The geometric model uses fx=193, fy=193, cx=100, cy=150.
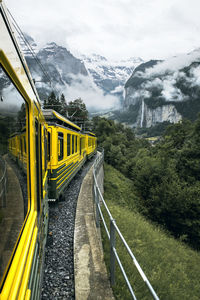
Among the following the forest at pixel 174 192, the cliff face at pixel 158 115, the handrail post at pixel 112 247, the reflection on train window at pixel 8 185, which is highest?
the cliff face at pixel 158 115

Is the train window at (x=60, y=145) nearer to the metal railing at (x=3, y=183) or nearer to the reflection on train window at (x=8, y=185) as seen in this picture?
the reflection on train window at (x=8, y=185)

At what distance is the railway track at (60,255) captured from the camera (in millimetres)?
3471

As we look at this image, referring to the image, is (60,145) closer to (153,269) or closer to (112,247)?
(112,247)

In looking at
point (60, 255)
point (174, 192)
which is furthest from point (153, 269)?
point (174, 192)

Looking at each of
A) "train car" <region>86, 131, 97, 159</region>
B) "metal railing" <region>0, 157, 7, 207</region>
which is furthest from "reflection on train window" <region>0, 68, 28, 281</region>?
"train car" <region>86, 131, 97, 159</region>

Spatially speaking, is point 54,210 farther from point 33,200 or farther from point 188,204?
point 188,204

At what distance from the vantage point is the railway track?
11.4ft

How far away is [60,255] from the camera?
4426mm

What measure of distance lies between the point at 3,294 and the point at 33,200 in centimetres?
136

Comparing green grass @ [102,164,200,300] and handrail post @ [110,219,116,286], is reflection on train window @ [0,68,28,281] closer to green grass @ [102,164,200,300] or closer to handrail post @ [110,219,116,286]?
handrail post @ [110,219,116,286]

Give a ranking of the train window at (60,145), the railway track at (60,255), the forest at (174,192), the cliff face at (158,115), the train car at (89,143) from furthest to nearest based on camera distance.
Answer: the cliff face at (158,115) < the train car at (89,143) < the forest at (174,192) < the train window at (60,145) < the railway track at (60,255)

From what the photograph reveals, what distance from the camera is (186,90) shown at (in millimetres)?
184000

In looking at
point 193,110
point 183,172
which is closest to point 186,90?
point 193,110

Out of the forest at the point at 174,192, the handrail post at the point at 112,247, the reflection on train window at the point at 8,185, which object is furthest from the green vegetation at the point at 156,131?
the reflection on train window at the point at 8,185
